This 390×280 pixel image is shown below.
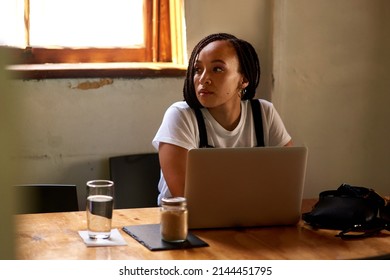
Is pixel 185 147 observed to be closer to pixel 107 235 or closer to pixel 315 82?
pixel 107 235

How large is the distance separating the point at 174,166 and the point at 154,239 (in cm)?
48

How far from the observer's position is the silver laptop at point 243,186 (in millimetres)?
1602

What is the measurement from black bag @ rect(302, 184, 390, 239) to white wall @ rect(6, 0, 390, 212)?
1.24 meters

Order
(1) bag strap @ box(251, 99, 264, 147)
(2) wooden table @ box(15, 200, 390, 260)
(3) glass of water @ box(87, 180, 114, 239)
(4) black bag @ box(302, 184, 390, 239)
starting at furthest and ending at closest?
(1) bag strap @ box(251, 99, 264, 147)
(4) black bag @ box(302, 184, 390, 239)
(3) glass of water @ box(87, 180, 114, 239)
(2) wooden table @ box(15, 200, 390, 260)

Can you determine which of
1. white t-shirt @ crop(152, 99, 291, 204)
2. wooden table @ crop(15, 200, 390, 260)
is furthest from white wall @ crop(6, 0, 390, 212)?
wooden table @ crop(15, 200, 390, 260)

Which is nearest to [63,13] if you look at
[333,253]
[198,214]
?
[198,214]

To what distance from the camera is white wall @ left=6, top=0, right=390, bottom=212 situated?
Result: 271 centimetres

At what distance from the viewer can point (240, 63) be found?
88.7 inches

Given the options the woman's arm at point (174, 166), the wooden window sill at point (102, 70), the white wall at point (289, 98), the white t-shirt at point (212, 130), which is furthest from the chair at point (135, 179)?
the woman's arm at point (174, 166)

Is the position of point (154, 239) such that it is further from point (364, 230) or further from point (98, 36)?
point (98, 36)

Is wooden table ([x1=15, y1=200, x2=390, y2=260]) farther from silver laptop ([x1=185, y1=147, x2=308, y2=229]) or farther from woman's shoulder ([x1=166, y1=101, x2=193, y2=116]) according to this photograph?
woman's shoulder ([x1=166, y1=101, x2=193, y2=116])

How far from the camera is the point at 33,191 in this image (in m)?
2.09

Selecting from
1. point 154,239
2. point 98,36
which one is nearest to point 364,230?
point 154,239
